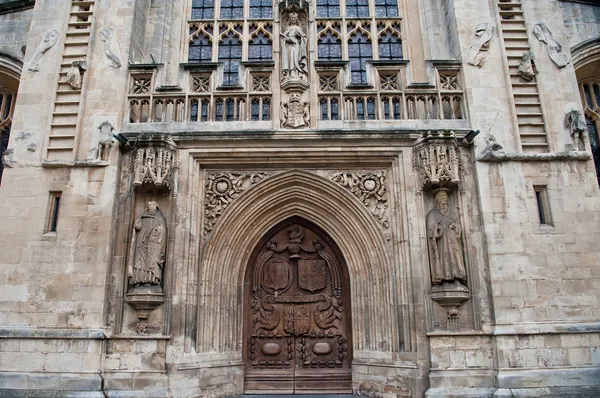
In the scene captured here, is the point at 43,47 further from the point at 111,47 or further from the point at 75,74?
the point at 111,47

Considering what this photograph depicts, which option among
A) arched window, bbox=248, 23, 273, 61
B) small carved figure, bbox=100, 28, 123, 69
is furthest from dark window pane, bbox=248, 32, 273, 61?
small carved figure, bbox=100, 28, 123, 69

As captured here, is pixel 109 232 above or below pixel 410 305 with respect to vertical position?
above

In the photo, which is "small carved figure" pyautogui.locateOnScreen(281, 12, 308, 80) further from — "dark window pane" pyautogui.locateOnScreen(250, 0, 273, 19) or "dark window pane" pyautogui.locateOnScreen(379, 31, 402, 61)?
"dark window pane" pyautogui.locateOnScreen(379, 31, 402, 61)

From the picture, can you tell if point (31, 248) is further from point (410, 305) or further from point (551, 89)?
point (551, 89)

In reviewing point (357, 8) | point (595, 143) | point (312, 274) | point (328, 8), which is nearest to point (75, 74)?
point (328, 8)

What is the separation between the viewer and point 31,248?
29.1 ft

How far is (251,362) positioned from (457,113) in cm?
667

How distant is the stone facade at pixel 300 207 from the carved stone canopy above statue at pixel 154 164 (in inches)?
1.6

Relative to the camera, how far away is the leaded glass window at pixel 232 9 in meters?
12.3

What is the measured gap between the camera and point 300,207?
10039mm

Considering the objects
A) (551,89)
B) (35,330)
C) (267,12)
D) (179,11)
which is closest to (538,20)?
(551,89)

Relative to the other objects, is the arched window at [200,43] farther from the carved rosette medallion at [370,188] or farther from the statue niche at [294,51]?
the carved rosette medallion at [370,188]

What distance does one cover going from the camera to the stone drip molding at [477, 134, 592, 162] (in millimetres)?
9227

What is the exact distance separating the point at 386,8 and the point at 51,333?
34.3 feet
